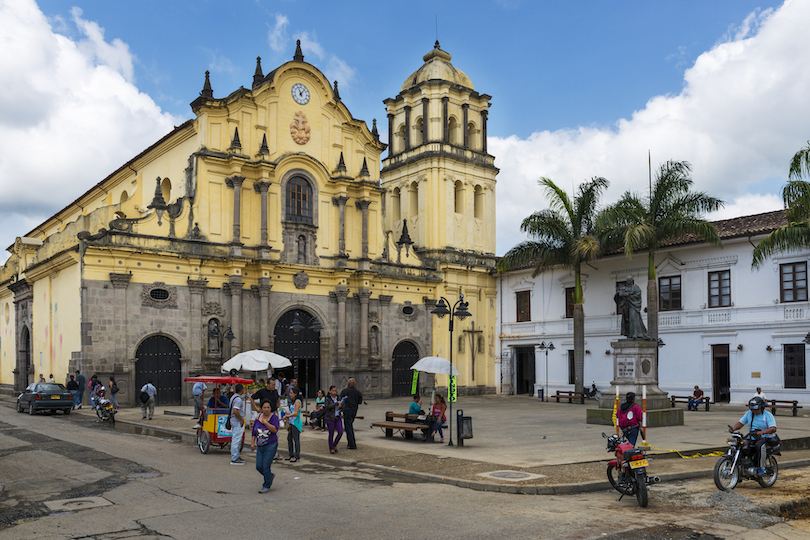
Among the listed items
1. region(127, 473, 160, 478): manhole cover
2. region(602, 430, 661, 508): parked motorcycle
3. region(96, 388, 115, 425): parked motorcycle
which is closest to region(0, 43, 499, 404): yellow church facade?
region(96, 388, 115, 425): parked motorcycle

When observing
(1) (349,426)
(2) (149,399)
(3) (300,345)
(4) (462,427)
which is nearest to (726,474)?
(4) (462,427)

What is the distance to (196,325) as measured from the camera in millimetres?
29438

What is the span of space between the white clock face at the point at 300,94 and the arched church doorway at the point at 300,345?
33.9 ft

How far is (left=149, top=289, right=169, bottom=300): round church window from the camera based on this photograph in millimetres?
28453

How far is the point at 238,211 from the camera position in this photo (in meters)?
31.0

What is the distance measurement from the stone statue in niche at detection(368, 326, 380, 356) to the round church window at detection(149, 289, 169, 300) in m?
10.6

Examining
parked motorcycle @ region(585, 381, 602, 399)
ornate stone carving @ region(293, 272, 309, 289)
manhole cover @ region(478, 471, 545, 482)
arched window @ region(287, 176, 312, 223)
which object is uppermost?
arched window @ region(287, 176, 312, 223)

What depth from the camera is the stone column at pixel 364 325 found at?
113ft

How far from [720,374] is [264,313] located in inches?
787

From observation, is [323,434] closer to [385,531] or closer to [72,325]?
[385,531]

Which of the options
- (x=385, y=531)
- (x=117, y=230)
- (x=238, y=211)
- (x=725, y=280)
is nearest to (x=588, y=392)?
(x=725, y=280)

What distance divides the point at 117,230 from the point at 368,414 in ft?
40.8

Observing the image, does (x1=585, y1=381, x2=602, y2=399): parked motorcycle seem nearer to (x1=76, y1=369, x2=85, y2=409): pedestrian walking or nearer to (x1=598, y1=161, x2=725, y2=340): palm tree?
(x1=598, y1=161, x2=725, y2=340): palm tree

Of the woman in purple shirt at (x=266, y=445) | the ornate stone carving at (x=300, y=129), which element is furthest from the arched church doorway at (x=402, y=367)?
the woman in purple shirt at (x=266, y=445)
